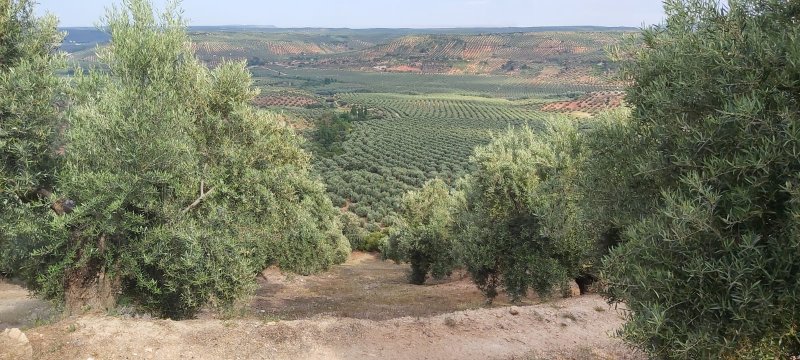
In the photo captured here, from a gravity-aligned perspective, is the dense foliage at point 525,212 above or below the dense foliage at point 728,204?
below

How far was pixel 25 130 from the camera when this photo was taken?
1009 centimetres

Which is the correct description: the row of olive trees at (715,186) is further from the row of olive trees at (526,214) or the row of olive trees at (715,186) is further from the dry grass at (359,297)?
the dry grass at (359,297)

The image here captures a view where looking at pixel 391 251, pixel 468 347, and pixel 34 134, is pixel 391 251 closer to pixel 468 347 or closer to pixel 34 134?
pixel 468 347

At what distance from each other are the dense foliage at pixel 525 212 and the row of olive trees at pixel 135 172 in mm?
6764

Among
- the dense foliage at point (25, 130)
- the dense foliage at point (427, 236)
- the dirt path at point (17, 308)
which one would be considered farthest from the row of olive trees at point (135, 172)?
the dense foliage at point (427, 236)

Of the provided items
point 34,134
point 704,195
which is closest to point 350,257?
point 34,134

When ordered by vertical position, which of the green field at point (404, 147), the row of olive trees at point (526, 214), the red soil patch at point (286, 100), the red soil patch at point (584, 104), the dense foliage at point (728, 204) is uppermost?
the dense foliage at point (728, 204)

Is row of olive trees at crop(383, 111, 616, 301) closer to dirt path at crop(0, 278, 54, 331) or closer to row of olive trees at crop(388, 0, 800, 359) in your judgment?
row of olive trees at crop(388, 0, 800, 359)

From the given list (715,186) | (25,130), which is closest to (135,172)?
(25,130)

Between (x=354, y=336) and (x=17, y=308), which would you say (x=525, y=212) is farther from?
(x=17, y=308)

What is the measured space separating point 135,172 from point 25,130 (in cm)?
212

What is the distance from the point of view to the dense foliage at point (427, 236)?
26.8 metres

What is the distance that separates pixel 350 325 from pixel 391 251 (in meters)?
23.2

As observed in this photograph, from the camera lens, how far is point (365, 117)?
13588 cm
